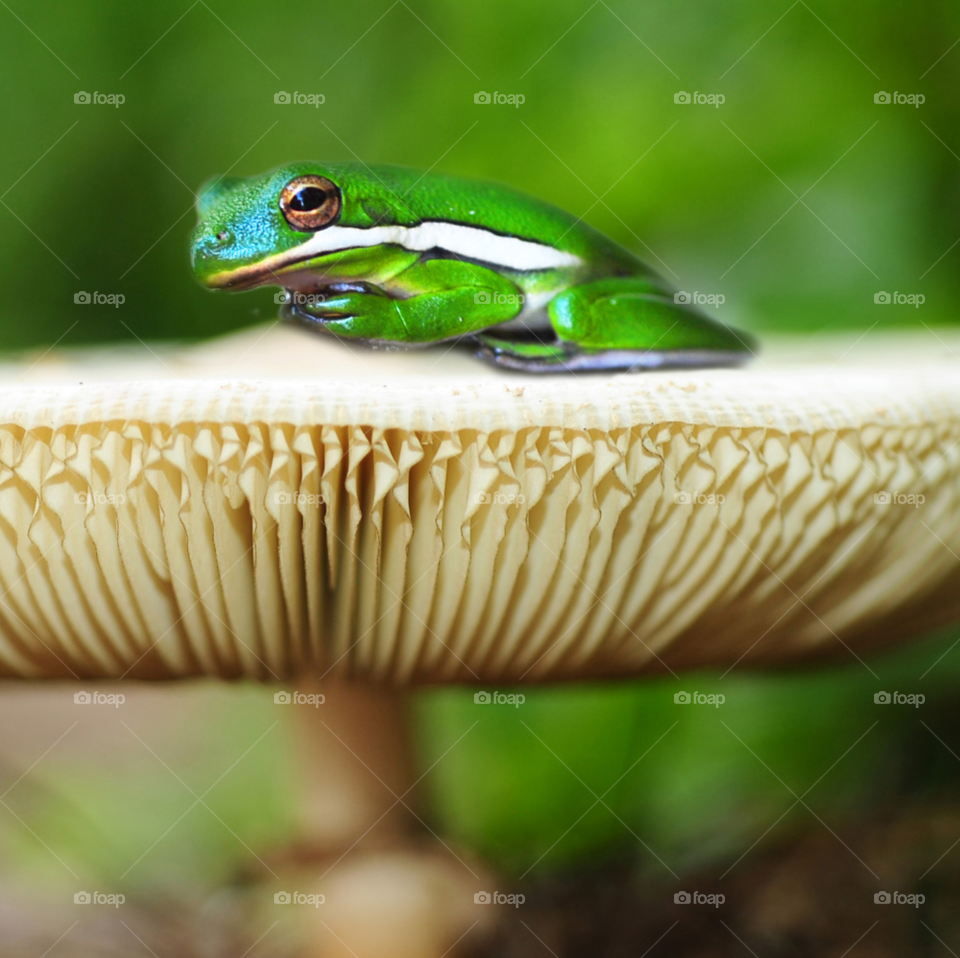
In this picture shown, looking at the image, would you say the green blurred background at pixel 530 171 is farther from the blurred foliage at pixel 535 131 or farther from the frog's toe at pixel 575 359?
the frog's toe at pixel 575 359

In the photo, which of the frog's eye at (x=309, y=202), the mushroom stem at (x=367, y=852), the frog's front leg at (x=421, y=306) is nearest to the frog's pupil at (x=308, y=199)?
the frog's eye at (x=309, y=202)

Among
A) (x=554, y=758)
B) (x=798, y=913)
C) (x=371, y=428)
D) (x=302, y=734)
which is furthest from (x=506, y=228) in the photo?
(x=554, y=758)

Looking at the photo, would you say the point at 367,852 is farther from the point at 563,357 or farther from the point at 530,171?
the point at 530,171

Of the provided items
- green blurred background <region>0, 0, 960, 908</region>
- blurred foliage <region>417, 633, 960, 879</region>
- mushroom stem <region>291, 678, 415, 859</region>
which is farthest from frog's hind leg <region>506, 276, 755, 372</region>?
green blurred background <region>0, 0, 960, 908</region>

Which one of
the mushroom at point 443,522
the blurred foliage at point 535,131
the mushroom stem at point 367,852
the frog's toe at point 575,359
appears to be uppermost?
the blurred foliage at point 535,131

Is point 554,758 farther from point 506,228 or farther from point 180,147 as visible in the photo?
point 180,147

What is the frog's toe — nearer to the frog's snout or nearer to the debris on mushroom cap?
the debris on mushroom cap
